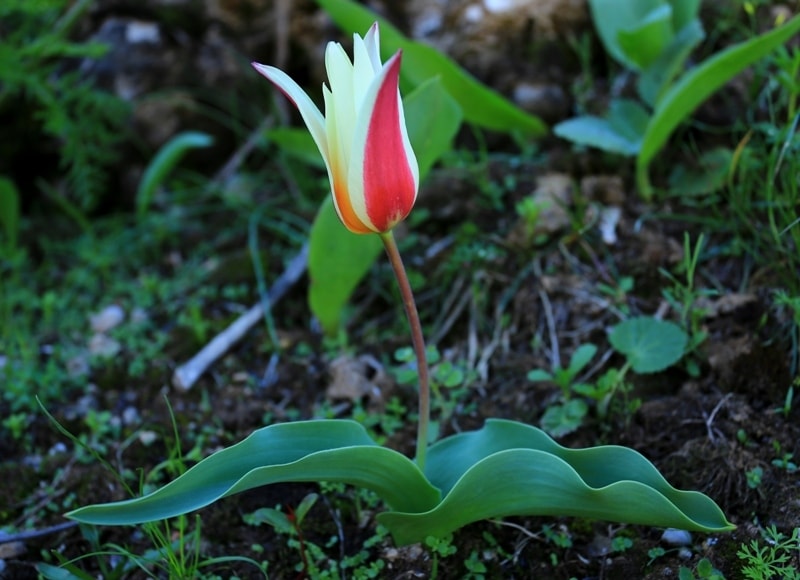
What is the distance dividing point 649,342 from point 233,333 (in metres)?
1.02

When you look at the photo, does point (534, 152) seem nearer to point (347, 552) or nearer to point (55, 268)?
point (347, 552)

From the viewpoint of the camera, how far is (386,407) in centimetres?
176

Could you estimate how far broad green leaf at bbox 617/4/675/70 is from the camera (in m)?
2.00

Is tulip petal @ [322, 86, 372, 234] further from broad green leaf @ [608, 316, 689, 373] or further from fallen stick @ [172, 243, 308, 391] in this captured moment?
fallen stick @ [172, 243, 308, 391]

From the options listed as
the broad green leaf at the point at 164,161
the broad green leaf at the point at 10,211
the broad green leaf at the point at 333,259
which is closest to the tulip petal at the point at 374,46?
the broad green leaf at the point at 333,259

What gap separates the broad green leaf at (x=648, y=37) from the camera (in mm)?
2004

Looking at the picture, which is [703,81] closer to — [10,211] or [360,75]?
[360,75]

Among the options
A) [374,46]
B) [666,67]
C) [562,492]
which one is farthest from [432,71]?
[562,492]

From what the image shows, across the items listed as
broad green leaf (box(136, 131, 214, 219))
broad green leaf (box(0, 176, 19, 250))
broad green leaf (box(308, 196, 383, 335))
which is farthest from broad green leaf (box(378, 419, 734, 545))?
broad green leaf (box(0, 176, 19, 250))

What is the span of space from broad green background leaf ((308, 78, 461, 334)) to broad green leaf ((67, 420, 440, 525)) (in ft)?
2.20

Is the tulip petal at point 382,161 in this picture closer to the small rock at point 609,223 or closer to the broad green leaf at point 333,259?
the broad green leaf at point 333,259

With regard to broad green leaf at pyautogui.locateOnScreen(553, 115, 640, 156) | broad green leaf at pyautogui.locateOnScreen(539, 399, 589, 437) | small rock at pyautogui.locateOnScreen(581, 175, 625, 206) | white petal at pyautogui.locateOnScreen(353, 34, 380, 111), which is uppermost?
white petal at pyautogui.locateOnScreen(353, 34, 380, 111)

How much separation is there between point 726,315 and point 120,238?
5.91ft

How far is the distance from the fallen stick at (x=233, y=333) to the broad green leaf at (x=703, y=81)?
912 mm
